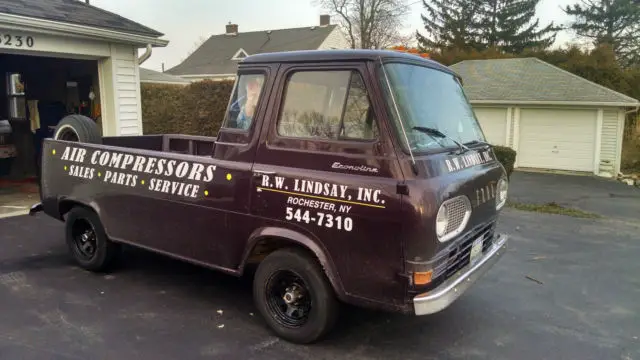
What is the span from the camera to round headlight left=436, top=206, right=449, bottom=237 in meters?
3.12

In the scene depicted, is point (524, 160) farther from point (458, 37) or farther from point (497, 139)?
point (458, 37)

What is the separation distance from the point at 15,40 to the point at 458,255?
788 centimetres

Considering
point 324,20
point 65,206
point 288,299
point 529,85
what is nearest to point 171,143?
point 65,206

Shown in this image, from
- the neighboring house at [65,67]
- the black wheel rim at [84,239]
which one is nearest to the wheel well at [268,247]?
the black wheel rim at [84,239]

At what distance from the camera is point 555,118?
18.7 metres

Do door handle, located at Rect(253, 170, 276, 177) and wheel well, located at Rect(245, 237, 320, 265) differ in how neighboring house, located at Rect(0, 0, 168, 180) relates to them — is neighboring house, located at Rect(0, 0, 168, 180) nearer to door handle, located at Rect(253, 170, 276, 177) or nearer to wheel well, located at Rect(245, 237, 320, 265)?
door handle, located at Rect(253, 170, 276, 177)

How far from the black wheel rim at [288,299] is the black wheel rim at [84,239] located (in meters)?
2.38

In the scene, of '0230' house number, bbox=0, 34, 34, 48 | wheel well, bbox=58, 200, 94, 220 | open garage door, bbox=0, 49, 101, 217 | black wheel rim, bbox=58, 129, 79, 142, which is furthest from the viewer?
open garage door, bbox=0, 49, 101, 217

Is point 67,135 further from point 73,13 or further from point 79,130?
point 73,13

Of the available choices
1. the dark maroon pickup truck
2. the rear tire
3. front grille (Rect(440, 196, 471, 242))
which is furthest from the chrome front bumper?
the rear tire

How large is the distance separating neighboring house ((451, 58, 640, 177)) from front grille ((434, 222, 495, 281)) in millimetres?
16591

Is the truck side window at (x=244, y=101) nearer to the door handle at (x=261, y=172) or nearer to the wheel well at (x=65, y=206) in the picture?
the door handle at (x=261, y=172)

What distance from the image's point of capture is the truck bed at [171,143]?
613cm

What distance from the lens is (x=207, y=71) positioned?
3403 centimetres
